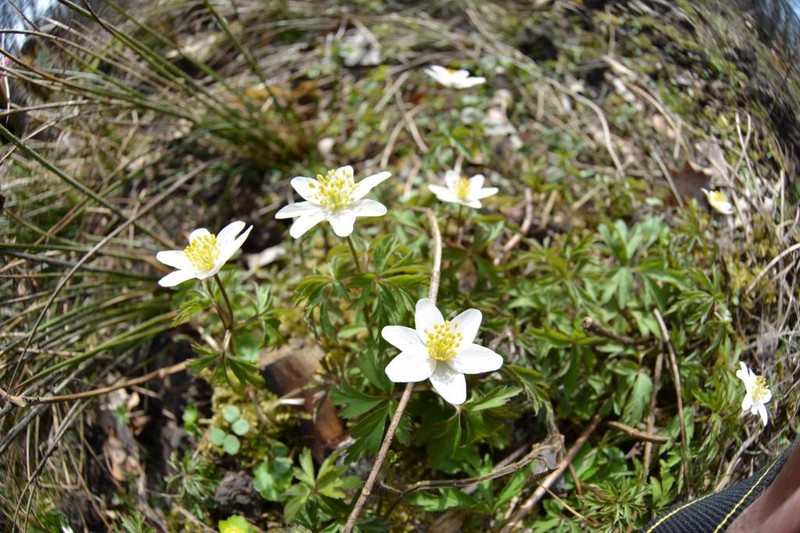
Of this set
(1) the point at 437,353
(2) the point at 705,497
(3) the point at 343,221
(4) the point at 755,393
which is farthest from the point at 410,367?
(4) the point at 755,393

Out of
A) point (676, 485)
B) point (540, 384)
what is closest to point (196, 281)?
point (540, 384)

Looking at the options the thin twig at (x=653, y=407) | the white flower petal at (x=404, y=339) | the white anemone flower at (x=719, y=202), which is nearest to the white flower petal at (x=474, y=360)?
the white flower petal at (x=404, y=339)

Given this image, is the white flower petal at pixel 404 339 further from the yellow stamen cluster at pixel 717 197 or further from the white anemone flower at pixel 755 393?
the yellow stamen cluster at pixel 717 197

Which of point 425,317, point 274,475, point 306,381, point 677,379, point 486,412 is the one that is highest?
point 425,317

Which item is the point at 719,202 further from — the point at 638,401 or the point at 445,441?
the point at 445,441

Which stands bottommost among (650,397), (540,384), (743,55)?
(650,397)

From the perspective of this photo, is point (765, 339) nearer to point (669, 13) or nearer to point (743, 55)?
point (743, 55)
